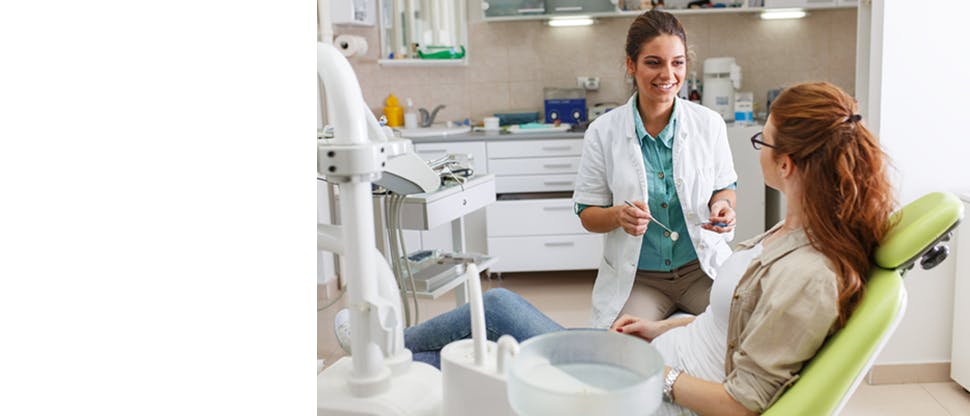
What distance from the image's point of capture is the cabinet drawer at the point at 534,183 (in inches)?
157

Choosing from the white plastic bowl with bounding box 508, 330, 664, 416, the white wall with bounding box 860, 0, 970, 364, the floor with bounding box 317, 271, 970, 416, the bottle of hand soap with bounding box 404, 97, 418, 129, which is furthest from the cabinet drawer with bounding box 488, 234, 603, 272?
the white plastic bowl with bounding box 508, 330, 664, 416

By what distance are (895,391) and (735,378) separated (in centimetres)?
169

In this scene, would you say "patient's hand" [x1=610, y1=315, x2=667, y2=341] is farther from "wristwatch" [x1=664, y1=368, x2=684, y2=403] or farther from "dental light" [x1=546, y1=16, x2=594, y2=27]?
"dental light" [x1=546, y1=16, x2=594, y2=27]

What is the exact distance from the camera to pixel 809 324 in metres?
1.12

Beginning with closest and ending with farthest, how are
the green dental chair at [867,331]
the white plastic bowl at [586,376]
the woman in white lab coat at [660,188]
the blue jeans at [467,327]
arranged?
the white plastic bowl at [586,376]
the green dental chair at [867,331]
the blue jeans at [467,327]
the woman in white lab coat at [660,188]

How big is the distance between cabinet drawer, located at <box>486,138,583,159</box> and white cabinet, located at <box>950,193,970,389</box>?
184cm

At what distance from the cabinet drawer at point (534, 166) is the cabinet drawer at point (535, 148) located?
25mm

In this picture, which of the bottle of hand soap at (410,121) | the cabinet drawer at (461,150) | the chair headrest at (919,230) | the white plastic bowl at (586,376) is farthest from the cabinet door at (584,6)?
the white plastic bowl at (586,376)

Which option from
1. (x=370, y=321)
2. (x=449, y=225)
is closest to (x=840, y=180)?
(x=370, y=321)

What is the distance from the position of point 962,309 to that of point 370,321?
233 centimetres

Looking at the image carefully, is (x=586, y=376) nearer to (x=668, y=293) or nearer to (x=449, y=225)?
(x=668, y=293)
